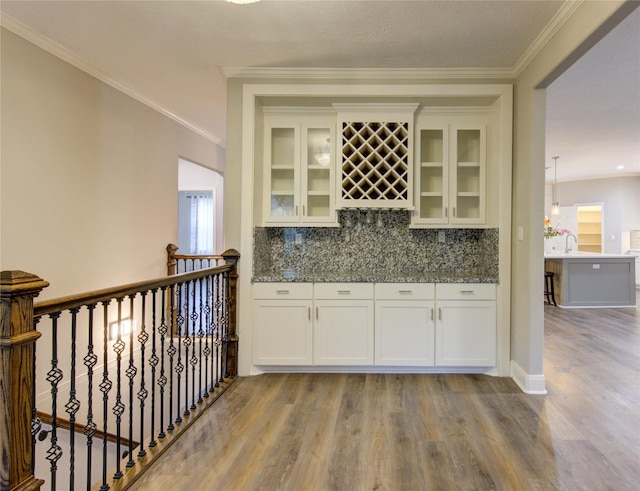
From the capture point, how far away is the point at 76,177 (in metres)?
3.20

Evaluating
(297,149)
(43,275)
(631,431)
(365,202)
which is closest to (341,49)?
(297,149)

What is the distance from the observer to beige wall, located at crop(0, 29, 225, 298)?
2.64 meters

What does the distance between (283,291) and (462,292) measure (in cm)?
155

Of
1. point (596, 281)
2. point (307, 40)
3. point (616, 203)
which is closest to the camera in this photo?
point (307, 40)

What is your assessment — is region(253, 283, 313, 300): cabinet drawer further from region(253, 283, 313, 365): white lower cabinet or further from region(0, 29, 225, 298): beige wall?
region(0, 29, 225, 298): beige wall

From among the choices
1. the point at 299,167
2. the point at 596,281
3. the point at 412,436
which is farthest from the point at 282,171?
the point at 596,281

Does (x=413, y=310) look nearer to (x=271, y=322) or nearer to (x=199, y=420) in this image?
(x=271, y=322)

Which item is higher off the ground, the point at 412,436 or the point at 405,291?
A: the point at 405,291

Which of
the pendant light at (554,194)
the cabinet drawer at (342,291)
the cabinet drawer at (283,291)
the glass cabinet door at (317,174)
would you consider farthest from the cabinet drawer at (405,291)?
the pendant light at (554,194)

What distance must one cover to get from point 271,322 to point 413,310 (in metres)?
1.24

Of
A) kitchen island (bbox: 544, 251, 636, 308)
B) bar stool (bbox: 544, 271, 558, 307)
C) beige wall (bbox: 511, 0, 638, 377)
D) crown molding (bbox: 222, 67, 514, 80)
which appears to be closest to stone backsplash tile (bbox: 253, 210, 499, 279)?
beige wall (bbox: 511, 0, 638, 377)

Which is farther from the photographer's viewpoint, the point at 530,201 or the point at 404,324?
the point at 404,324

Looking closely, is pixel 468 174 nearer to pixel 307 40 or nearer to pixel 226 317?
pixel 307 40

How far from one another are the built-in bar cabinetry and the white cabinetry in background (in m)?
0.69
